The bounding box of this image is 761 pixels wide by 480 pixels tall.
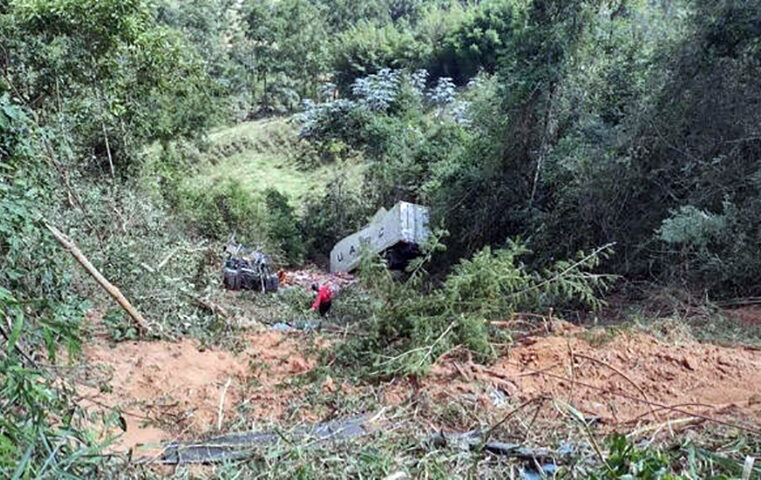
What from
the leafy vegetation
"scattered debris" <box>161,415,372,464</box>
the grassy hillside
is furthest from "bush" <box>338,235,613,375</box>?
the grassy hillside

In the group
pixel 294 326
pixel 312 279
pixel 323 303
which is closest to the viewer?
pixel 294 326

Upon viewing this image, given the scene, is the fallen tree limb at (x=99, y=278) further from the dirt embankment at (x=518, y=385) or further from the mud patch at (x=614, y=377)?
the mud patch at (x=614, y=377)

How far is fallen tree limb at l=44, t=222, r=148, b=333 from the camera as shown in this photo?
408 cm

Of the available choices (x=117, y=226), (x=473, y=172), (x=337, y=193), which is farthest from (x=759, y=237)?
(x=337, y=193)

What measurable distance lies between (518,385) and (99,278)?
291cm

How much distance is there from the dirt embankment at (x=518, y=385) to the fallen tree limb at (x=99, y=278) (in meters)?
0.48

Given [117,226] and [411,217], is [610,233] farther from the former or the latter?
[117,226]

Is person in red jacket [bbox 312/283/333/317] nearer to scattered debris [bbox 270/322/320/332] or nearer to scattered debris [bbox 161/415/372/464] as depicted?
scattered debris [bbox 270/322/320/332]

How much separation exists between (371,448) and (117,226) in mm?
5237

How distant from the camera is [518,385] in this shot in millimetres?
3189

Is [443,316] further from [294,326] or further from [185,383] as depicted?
[294,326]

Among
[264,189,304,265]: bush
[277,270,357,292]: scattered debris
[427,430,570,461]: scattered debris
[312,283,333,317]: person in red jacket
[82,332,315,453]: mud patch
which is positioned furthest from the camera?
[264,189,304,265]: bush

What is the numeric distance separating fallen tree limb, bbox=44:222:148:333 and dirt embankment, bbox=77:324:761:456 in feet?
1.58

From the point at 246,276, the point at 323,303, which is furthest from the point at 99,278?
the point at 246,276
